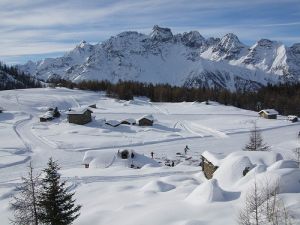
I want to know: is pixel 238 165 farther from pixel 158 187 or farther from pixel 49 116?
pixel 49 116

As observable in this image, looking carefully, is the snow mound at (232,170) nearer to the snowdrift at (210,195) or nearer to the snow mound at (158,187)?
the snow mound at (158,187)

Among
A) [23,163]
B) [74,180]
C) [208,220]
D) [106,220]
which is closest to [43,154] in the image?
[23,163]

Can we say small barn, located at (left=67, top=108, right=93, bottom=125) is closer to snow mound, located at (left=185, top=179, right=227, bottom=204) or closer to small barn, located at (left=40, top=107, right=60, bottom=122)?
small barn, located at (left=40, top=107, right=60, bottom=122)

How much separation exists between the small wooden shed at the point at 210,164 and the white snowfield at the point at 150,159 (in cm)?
78

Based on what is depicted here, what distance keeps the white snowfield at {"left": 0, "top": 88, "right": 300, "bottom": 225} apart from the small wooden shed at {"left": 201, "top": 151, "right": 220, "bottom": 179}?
78cm

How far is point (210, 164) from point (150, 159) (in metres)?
15.0

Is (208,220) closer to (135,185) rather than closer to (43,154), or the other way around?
(135,185)

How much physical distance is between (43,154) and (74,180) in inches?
848

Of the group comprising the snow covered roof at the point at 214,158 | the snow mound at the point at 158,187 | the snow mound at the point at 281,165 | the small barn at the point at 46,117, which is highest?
the snow mound at the point at 281,165

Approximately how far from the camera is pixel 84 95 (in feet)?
522

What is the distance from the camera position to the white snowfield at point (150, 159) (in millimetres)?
28812

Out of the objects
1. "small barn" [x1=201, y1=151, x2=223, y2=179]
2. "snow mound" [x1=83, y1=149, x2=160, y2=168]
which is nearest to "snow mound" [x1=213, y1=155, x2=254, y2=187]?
"small barn" [x1=201, y1=151, x2=223, y2=179]

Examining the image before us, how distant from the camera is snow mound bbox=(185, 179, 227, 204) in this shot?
2897 centimetres

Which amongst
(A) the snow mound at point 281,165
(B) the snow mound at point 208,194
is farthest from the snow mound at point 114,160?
(B) the snow mound at point 208,194
